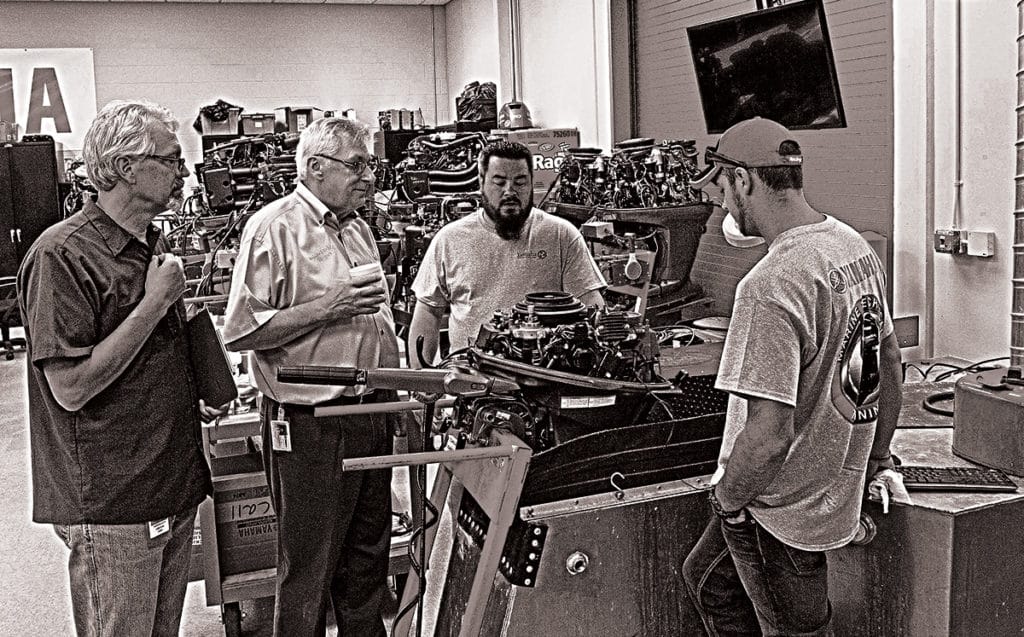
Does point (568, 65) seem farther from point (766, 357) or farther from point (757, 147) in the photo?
point (766, 357)

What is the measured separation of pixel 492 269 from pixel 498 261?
0.11 feet

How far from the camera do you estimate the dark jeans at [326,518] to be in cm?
245

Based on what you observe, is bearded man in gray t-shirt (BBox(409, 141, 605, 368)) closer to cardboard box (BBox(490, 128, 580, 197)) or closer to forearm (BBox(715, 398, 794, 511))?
forearm (BBox(715, 398, 794, 511))

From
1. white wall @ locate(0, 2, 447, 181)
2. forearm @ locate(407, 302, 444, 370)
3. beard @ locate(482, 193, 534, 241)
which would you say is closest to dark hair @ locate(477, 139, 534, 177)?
beard @ locate(482, 193, 534, 241)

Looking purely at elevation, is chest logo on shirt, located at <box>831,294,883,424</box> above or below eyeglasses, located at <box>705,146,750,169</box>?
below

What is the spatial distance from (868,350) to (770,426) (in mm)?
288

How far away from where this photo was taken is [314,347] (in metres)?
2.46

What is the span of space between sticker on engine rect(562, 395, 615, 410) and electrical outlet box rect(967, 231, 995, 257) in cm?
231

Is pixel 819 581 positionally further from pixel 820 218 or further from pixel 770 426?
pixel 820 218

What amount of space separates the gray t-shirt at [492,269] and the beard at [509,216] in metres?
0.02

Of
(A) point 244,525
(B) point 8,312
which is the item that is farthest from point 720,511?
(B) point 8,312

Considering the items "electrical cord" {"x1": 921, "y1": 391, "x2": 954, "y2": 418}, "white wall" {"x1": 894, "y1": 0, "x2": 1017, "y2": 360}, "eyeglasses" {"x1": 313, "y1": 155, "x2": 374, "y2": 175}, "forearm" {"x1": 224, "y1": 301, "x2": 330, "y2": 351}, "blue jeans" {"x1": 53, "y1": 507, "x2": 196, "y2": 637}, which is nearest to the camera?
"blue jeans" {"x1": 53, "y1": 507, "x2": 196, "y2": 637}

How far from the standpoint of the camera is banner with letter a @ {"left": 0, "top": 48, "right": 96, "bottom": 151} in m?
10.6

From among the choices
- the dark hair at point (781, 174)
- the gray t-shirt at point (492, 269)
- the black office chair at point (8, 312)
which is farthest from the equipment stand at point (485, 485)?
the black office chair at point (8, 312)
